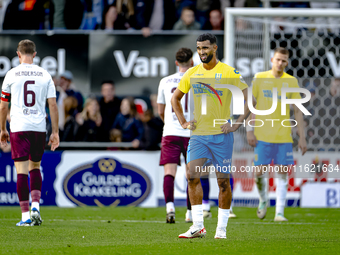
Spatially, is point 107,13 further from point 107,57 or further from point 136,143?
point 136,143

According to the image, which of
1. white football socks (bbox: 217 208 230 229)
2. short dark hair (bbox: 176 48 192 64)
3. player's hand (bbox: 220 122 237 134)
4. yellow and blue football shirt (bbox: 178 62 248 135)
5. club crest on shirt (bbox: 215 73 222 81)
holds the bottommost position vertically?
white football socks (bbox: 217 208 230 229)

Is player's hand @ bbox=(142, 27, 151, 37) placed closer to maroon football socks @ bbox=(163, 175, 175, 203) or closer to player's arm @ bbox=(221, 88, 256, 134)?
maroon football socks @ bbox=(163, 175, 175, 203)

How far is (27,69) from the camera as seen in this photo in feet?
22.4

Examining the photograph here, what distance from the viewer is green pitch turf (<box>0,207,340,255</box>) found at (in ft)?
15.6

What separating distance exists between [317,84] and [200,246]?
6.70 m

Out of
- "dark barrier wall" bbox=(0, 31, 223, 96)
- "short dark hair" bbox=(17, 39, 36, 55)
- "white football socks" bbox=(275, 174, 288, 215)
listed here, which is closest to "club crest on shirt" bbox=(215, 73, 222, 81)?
A: "short dark hair" bbox=(17, 39, 36, 55)

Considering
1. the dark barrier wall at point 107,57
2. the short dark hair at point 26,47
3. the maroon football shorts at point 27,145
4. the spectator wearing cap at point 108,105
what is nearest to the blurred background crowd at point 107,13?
the dark barrier wall at point 107,57

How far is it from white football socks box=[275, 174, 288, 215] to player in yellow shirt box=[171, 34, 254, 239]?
2.76 m

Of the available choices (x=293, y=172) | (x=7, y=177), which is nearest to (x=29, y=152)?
(x=7, y=177)

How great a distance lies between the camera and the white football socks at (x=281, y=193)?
8.06 m

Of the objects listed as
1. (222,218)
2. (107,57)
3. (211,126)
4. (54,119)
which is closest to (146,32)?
(107,57)

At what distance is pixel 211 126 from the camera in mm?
5465

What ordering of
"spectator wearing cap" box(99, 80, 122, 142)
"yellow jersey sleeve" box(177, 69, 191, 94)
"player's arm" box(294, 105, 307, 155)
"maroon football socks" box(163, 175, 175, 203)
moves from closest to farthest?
"yellow jersey sleeve" box(177, 69, 191, 94)
"maroon football socks" box(163, 175, 175, 203)
"player's arm" box(294, 105, 307, 155)
"spectator wearing cap" box(99, 80, 122, 142)

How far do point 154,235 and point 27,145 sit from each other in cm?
194
